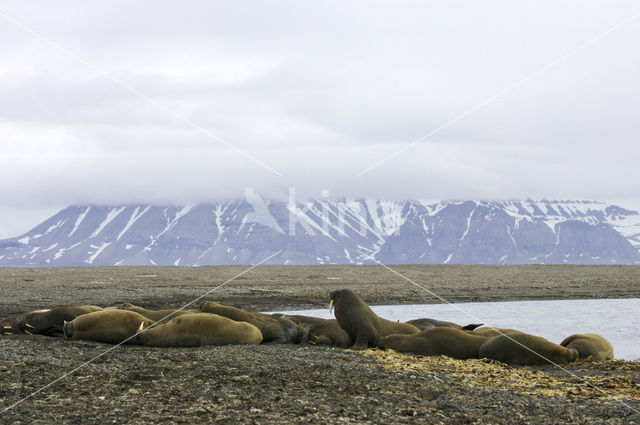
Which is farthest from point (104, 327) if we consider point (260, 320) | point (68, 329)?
point (260, 320)

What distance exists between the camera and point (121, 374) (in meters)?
11.5

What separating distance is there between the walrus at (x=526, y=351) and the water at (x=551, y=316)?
552 centimetres

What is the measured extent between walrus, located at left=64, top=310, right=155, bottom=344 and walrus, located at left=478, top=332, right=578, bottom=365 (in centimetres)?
800

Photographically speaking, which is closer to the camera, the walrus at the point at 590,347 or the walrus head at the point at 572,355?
the walrus head at the point at 572,355

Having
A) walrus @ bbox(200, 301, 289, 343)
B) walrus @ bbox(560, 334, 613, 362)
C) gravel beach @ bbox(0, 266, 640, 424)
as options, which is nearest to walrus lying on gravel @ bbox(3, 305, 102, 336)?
gravel beach @ bbox(0, 266, 640, 424)

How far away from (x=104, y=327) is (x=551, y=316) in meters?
24.5

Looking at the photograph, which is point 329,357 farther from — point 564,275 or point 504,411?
point 564,275

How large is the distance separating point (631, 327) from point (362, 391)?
22967 millimetres

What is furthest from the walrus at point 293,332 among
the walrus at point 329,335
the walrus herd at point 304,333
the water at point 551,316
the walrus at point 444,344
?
the water at point 551,316

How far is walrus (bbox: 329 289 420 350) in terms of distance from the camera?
18344mm

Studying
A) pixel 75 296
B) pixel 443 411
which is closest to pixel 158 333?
pixel 443 411

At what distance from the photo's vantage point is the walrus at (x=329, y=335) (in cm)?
1811

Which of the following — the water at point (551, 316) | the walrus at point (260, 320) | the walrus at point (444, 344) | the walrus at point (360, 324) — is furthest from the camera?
the water at point (551, 316)

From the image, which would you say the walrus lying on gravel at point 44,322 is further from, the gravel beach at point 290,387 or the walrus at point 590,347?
the walrus at point 590,347
